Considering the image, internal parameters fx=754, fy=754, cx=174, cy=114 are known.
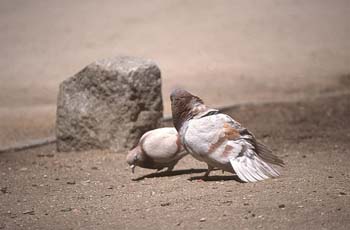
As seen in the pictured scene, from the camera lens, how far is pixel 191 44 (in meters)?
12.9

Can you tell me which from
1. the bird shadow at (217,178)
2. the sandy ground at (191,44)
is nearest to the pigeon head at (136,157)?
the bird shadow at (217,178)

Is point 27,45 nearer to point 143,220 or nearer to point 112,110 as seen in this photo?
point 112,110

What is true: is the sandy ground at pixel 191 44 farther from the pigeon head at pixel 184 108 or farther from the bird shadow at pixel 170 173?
the pigeon head at pixel 184 108

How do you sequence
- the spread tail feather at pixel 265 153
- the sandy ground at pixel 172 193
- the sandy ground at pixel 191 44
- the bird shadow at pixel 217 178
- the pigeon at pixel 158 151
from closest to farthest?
1. the sandy ground at pixel 172 193
2. the spread tail feather at pixel 265 153
3. the bird shadow at pixel 217 178
4. the pigeon at pixel 158 151
5. the sandy ground at pixel 191 44

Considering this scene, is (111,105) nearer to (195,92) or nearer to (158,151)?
(158,151)

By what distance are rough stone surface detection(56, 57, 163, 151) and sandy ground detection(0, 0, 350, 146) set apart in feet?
8.73

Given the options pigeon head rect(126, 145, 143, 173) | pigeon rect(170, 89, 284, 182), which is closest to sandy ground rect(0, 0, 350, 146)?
pigeon head rect(126, 145, 143, 173)

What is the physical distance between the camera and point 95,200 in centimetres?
470

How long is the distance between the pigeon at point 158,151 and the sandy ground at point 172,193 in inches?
4.6

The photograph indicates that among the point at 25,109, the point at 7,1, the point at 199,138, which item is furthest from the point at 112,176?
the point at 7,1

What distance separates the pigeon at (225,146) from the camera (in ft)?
15.5

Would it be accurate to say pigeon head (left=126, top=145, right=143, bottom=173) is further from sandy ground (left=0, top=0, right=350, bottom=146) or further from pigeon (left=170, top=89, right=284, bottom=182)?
sandy ground (left=0, top=0, right=350, bottom=146)

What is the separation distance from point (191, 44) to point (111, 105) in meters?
6.31

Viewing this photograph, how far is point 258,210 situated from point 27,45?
912 centimetres
